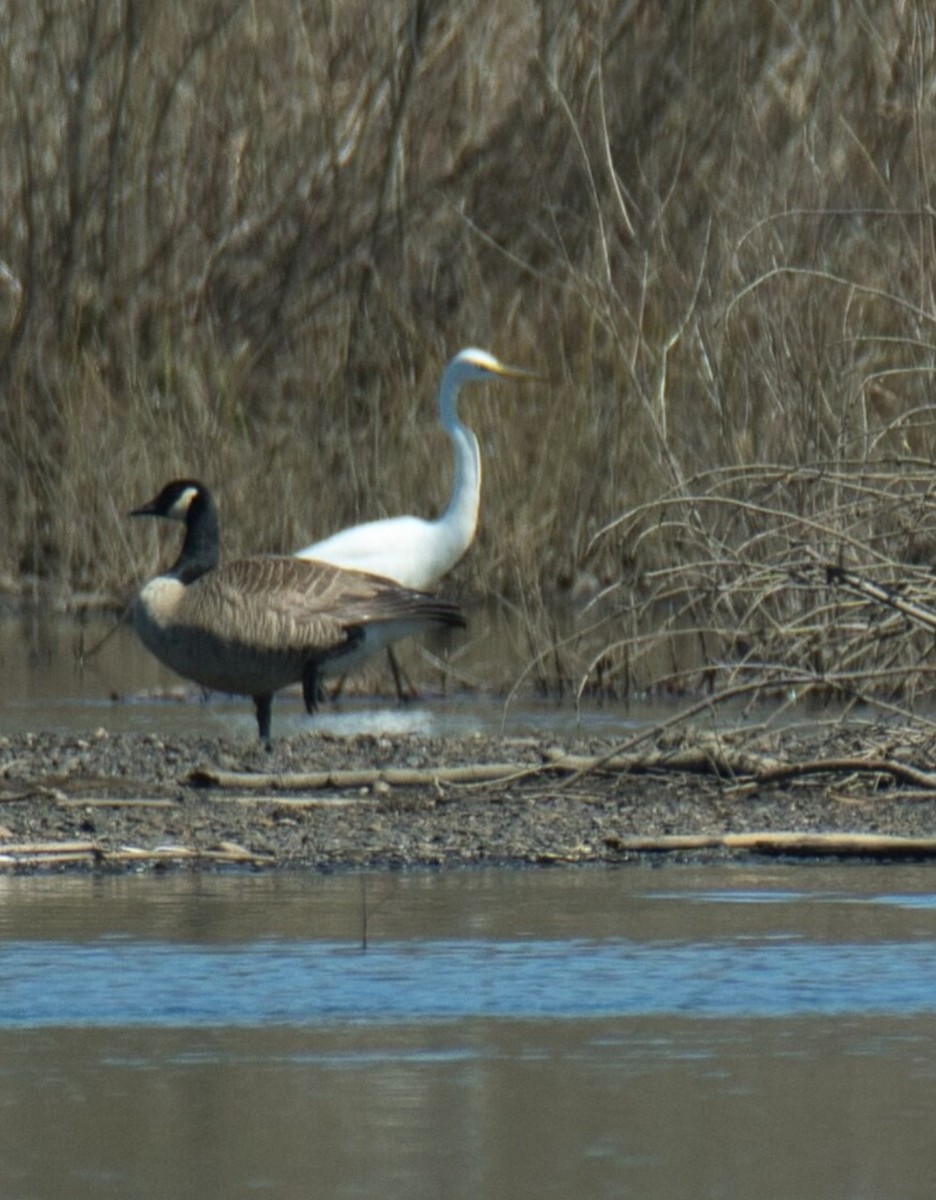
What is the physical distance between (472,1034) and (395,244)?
17.9 meters

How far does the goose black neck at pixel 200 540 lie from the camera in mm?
13266

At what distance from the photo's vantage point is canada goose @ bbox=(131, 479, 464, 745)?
40.2ft

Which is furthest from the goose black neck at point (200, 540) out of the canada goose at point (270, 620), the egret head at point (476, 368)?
the egret head at point (476, 368)

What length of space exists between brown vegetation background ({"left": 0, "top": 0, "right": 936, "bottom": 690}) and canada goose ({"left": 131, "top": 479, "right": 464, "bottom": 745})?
165 cm

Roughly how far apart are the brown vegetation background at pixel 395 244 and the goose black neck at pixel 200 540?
6.84 feet

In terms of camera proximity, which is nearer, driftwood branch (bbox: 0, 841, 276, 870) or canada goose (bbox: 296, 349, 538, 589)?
driftwood branch (bbox: 0, 841, 276, 870)

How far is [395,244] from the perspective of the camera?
903 inches

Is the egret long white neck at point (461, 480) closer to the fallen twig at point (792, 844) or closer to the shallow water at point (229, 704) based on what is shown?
the shallow water at point (229, 704)

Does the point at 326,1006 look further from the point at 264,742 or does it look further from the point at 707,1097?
the point at 264,742

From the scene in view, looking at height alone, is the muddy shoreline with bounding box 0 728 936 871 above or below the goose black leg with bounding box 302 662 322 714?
below

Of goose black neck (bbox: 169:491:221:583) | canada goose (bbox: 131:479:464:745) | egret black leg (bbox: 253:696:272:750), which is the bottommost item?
egret black leg (bbox: 253:696:272:750)

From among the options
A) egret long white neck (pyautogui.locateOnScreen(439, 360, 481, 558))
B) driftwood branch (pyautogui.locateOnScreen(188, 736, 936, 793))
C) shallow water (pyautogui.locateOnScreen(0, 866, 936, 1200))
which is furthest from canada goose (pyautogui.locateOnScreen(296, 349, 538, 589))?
shallow water (pyautogui.locateOnScreen(0, 866, 936, 1200))

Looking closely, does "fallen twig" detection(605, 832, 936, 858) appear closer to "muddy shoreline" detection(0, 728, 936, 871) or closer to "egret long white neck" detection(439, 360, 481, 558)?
"muddy shoreline" detection(0, 728, 936, 871)

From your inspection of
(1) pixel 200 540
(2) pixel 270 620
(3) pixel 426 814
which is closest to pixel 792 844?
(3) pixel 426 814
